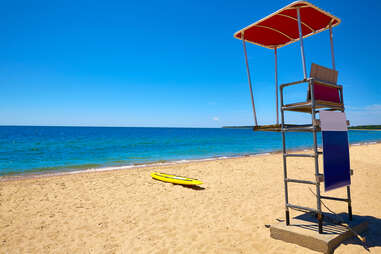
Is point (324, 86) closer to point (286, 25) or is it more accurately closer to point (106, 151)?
point (286, 25)

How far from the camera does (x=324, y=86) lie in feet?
12.0

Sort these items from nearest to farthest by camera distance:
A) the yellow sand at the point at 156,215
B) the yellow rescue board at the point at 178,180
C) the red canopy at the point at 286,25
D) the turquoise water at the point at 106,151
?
the red canopy at the point at 286,25 < the yellow sand at the point at 156,215 < the yellow rescue board at the point at 178,180 < the turquoise water at the point at 106,151

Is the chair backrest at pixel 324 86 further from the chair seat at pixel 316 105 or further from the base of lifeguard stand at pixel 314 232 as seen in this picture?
the base of lifeguard stand at pixel 314 232

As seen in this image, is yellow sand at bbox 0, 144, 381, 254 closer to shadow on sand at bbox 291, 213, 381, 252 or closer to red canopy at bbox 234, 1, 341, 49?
shadow on sand at bbox 291, 213, 381, 252

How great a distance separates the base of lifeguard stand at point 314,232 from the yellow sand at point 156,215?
0.12 meters

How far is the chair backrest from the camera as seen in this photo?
11.4 ft

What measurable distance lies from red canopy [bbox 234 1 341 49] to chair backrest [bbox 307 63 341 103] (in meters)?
0.98

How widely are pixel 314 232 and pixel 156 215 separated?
3717 millimetres

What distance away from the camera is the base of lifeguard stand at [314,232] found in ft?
11.2

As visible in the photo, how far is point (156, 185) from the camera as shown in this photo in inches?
368

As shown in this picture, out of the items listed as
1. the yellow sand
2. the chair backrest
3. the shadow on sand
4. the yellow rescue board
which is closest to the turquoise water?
the yellow rescue board

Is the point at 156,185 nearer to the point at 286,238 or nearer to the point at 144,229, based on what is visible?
the point at 144,229

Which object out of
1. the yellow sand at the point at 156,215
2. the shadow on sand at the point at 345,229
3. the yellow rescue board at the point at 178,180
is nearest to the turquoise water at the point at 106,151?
the yellow rescue board at the point at 178,180

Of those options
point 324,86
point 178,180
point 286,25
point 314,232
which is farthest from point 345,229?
point 178,180
